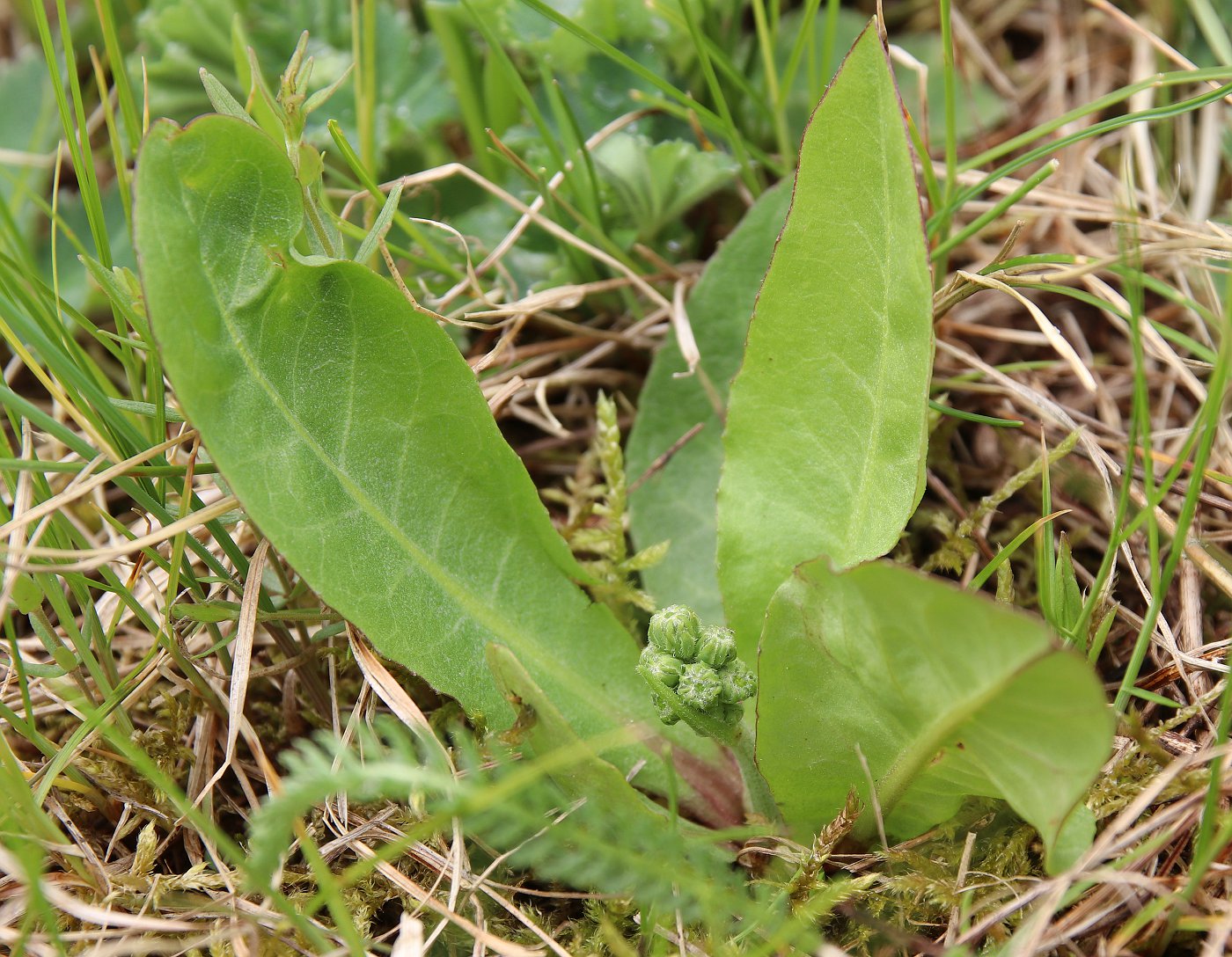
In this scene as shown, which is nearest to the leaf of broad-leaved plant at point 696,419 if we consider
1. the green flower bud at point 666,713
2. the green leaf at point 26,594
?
the green flower bud at point 666,713

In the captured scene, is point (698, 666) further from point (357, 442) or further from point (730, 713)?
point (357, 442)

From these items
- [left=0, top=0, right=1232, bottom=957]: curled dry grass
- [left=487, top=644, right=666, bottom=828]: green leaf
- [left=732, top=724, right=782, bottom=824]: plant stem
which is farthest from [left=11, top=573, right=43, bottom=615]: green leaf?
[left=732, top=724, right=782, bottom=824]: plant stem

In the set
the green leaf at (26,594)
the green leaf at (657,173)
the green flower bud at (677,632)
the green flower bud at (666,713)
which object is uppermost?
the green leaf at (657,173)

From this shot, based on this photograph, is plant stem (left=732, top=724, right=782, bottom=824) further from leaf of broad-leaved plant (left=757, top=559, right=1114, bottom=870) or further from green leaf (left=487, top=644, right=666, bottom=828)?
green leaf (left=487, top=644, right=666, bottom=828)

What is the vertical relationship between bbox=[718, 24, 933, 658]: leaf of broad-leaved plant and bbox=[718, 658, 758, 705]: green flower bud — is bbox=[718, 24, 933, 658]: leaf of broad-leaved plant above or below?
above

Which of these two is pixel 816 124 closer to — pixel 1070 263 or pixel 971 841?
pixel 1070 263

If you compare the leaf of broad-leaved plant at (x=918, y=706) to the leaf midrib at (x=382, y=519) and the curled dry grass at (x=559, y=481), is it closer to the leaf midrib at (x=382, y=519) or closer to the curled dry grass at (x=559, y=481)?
the curled dry grass at (x=559, y=481)

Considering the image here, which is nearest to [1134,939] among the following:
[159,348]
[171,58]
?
[159,348]
